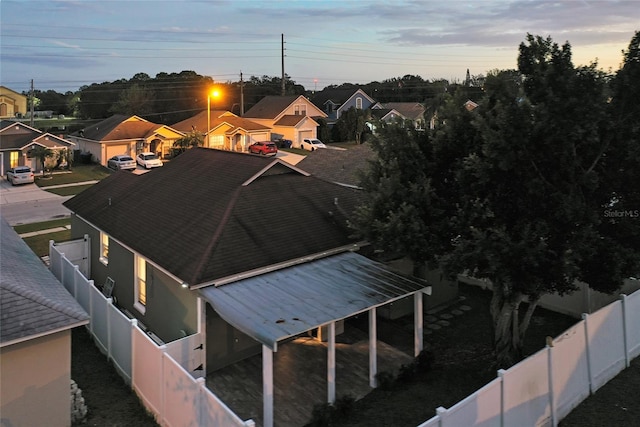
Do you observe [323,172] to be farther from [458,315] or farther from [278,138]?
[278,138]

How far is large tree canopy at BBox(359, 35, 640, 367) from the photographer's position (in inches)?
384

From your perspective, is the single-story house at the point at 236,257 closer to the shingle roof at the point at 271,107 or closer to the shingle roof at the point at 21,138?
the shingle roof at the point at 21,138

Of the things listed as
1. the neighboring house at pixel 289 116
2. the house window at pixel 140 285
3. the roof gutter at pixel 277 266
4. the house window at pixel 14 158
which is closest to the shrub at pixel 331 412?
the roof gutter at pixel 277 266

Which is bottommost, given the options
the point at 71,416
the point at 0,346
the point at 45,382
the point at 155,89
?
the point at 71,416

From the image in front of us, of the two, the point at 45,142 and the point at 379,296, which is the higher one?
the point at 45,142

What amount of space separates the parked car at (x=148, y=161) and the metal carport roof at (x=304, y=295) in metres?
35.9

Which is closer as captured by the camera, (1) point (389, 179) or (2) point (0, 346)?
(2) point (0, 346)

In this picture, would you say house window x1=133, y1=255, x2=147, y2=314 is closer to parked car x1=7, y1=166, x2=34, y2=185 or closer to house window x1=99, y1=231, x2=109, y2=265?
house window x1=99, y1=231, x2=109, y2=265

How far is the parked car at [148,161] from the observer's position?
A: 45531 millimetres

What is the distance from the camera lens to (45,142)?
45.5 metres

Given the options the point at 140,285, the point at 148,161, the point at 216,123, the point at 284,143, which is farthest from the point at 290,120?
the point at 140,285

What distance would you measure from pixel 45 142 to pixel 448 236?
44.3 m

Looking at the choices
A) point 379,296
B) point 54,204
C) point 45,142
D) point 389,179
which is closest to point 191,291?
point 379,296

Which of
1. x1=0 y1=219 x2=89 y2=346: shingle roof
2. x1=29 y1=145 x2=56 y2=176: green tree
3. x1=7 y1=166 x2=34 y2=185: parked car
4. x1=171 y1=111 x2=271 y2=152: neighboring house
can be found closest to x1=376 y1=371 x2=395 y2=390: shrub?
x1=0 y1=219 x2=89 y2=346: shingle roof
